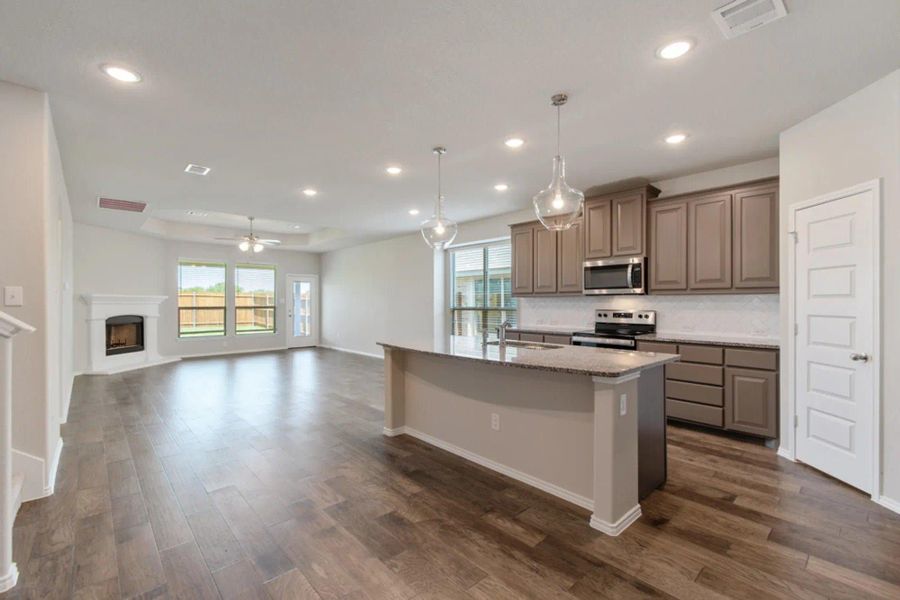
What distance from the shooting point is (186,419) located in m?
4.45

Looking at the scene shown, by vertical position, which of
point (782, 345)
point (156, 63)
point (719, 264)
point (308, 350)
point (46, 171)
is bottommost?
point (308, 350)

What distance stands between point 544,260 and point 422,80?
3.48 m

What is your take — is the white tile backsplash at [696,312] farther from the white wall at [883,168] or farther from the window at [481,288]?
the white wall at [883,168]

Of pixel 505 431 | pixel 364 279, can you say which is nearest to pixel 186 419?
pixel 505 431

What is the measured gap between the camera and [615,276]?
15.8ft

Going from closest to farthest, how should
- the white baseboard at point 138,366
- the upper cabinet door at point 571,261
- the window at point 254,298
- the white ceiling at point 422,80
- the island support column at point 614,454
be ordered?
the white ceiling at point 422,80, the island support column at point 614,454, the upper cabinet door at point 571,261, the white baseboard at point 138,366, the window at point 254,298

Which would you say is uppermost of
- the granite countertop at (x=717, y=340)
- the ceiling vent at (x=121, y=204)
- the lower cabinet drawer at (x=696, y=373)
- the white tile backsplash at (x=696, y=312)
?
the ceiling vent at (x=121, y=204)

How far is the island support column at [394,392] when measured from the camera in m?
3.96

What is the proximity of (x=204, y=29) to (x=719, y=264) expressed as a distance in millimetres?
4559

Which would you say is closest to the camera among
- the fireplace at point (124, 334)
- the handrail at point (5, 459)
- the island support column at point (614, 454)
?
the handrail at point (5, 459)

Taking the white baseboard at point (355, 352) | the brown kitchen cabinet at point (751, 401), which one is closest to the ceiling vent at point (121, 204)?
the white baseboard at point (355, 352)

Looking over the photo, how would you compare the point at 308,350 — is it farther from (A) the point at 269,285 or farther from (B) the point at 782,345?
(B) the point at 782,345

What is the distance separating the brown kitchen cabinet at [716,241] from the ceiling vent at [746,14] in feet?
7.36

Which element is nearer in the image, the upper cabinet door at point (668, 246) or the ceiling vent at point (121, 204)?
the upper cabinet door at point (668, 246)
